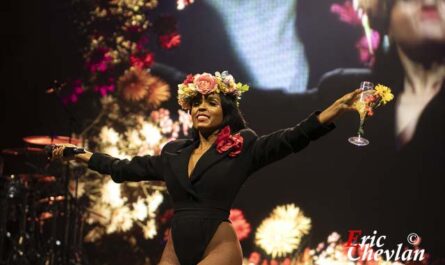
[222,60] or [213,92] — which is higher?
[222,60]

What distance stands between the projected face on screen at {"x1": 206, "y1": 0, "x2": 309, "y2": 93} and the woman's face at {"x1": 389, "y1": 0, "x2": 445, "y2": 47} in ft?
2.38

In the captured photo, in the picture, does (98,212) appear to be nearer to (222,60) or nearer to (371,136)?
(222,60)

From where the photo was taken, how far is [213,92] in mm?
2809

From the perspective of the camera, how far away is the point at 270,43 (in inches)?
211

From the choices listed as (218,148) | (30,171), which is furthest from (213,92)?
(30,171)

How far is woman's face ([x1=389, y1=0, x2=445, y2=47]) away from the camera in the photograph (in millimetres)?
4941

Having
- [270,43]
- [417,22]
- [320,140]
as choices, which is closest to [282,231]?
[320,140]

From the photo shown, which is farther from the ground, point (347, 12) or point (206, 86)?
point (347, 12)

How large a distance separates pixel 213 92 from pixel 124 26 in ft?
10.7

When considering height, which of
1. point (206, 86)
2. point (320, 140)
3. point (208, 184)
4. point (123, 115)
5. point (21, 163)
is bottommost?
point (208, 184)

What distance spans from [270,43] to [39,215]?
2.26 meters

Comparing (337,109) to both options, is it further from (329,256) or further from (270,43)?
(270,43)

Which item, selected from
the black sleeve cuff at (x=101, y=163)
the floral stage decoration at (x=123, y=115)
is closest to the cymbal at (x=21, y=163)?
the floral stage decoration at (x=123, y=115)

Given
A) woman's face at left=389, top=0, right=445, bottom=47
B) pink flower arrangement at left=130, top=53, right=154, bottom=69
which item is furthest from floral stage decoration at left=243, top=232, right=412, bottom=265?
Answer: pink flower arrangement at left=130, top=53, right=154, bottom=69
